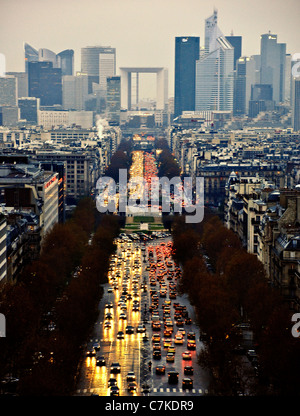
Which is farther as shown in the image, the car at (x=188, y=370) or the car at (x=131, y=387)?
the car at (x=188, y=370)

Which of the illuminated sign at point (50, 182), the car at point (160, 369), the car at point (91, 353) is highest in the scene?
the illuminated sign at point (50, 182)

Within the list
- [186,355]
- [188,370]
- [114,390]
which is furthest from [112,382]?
[186,355]

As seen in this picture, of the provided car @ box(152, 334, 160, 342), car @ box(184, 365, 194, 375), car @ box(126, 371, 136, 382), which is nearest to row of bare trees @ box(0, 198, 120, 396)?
car @ box(126, 371, 136, 382)

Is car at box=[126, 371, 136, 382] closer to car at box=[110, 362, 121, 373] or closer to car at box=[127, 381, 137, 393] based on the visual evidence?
car at box=[127, 381, 137, 393]

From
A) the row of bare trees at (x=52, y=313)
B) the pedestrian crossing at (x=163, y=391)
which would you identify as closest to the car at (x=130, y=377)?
the pedestrian crossing at (x=163, y=391)

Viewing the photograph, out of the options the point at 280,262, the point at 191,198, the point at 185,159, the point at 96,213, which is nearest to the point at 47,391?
the point at 280,262

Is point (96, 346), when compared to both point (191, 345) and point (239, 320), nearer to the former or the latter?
point (191, 345)

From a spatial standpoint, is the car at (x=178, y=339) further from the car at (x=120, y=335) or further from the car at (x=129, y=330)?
the car at (x=129, y=330)

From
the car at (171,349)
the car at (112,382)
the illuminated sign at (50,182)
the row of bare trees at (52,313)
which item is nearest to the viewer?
the row of bare trees at (52,313)
